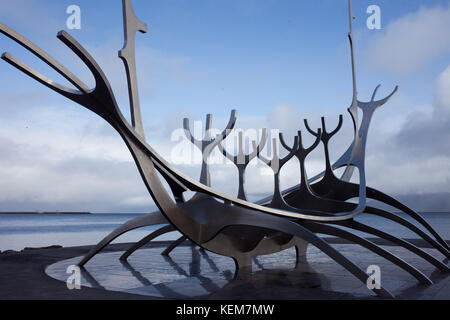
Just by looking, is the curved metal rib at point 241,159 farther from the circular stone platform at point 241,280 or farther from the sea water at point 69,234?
the sea water at point 69,234

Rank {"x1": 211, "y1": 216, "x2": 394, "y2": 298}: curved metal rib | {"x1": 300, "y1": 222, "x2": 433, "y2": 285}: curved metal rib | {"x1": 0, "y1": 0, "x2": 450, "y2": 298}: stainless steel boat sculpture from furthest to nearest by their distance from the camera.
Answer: {"x1": 300, "y1": 222, "x2": 433, "y2": 285}: curved metal rib, {"x1": 211, "y1": 216, "x2": 394, "y2": 298}: curved metal rib, {"x1": 0, "y1": 0, "x2": 450, "y2": 298}: stainless steel boat sculpture

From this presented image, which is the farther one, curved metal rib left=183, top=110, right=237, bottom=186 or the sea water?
the sea water

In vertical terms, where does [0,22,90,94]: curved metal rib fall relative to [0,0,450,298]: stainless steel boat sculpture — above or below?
above

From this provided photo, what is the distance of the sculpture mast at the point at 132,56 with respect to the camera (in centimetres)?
808

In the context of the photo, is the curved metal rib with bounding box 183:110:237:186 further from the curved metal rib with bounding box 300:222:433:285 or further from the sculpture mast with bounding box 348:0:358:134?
the sculpture mast with bounding box 348:0:358:134

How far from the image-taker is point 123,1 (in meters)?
8.08

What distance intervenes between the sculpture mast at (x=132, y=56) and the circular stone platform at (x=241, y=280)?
3.17m

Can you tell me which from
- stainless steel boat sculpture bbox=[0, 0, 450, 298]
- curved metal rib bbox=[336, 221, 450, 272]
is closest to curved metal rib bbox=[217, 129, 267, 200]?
stainless steel boat sculpture bbox=[0, 0, 450, 298]

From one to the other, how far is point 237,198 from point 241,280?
6.21ft

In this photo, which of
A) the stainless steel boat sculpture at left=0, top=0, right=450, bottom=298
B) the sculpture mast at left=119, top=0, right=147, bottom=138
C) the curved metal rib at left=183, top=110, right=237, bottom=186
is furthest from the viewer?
the curved metal rib at left=183, top=110, right=237, bottom=186

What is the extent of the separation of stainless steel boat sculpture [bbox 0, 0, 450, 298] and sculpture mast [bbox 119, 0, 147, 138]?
19 millimetres

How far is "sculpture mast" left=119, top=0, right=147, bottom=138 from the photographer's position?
8078 mm

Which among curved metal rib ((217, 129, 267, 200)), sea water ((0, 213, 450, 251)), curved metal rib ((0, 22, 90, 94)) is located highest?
curved metal rib ((0, 22, 90, 94))
